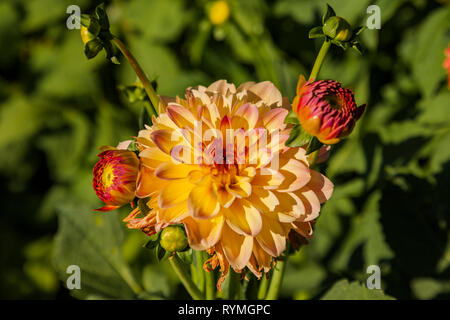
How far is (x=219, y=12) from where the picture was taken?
5.01 ft

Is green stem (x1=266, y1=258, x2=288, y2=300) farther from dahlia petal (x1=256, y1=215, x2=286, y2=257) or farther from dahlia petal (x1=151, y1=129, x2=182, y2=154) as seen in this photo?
dahlia petal (x1=151, y1=129, x2=182, y2=154)

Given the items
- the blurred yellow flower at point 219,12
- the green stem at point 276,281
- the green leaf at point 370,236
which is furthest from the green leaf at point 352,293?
the blurred yellow flower at point 219,12

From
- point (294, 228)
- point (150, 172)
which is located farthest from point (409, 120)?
point (150, 172)

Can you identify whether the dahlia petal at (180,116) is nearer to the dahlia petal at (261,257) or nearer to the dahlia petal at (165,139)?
the dahlia petal at (165,139)

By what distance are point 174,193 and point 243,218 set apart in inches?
4.6

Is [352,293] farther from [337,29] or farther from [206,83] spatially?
[206,83]

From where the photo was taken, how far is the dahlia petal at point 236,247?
26.5 inches

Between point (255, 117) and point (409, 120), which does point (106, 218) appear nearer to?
point (255, 117)

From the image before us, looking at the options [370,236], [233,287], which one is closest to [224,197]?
[233,287]

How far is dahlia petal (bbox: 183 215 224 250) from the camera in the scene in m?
0.66

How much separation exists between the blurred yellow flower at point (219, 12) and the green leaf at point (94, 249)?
78 centimetres

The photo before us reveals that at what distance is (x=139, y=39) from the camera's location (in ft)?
5.76

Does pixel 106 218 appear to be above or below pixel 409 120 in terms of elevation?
below
